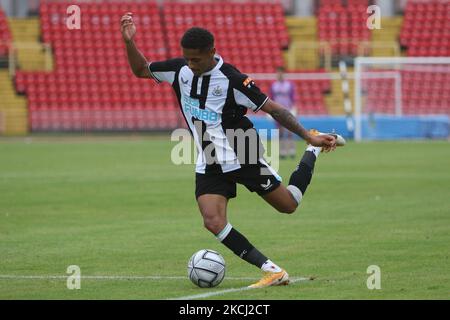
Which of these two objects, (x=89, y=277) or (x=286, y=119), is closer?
(x=286, y=119)

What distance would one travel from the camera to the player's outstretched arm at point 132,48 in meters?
9.03

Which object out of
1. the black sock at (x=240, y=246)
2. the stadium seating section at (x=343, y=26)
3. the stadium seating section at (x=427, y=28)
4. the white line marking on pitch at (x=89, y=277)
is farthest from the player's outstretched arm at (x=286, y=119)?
the stadium seating section at (x=427, y=28)

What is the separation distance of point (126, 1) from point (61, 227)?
31658 millimetres

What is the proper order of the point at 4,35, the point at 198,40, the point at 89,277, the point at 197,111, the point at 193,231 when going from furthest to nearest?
the point at 4,35
the point at 193,231
the point at 89,277
the point at 197,111
the point at 198,40

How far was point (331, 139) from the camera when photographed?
9008mm

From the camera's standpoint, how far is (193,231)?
42.2 ft

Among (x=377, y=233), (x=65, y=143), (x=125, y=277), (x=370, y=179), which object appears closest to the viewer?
(x=125, y=277)

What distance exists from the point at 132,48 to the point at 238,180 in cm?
157

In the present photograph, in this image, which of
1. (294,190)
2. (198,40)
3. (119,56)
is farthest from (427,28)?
(198,40)

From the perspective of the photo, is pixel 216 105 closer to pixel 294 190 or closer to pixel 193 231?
pixel 294 190

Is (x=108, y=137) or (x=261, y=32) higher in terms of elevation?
(x=261, y=32)

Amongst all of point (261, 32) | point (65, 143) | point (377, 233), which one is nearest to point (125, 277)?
point (377, 233)

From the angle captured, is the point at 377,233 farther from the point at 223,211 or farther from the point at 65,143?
the point at 65,143

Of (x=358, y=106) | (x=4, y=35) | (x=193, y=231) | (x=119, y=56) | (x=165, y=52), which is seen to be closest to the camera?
(x=193, y=231)
